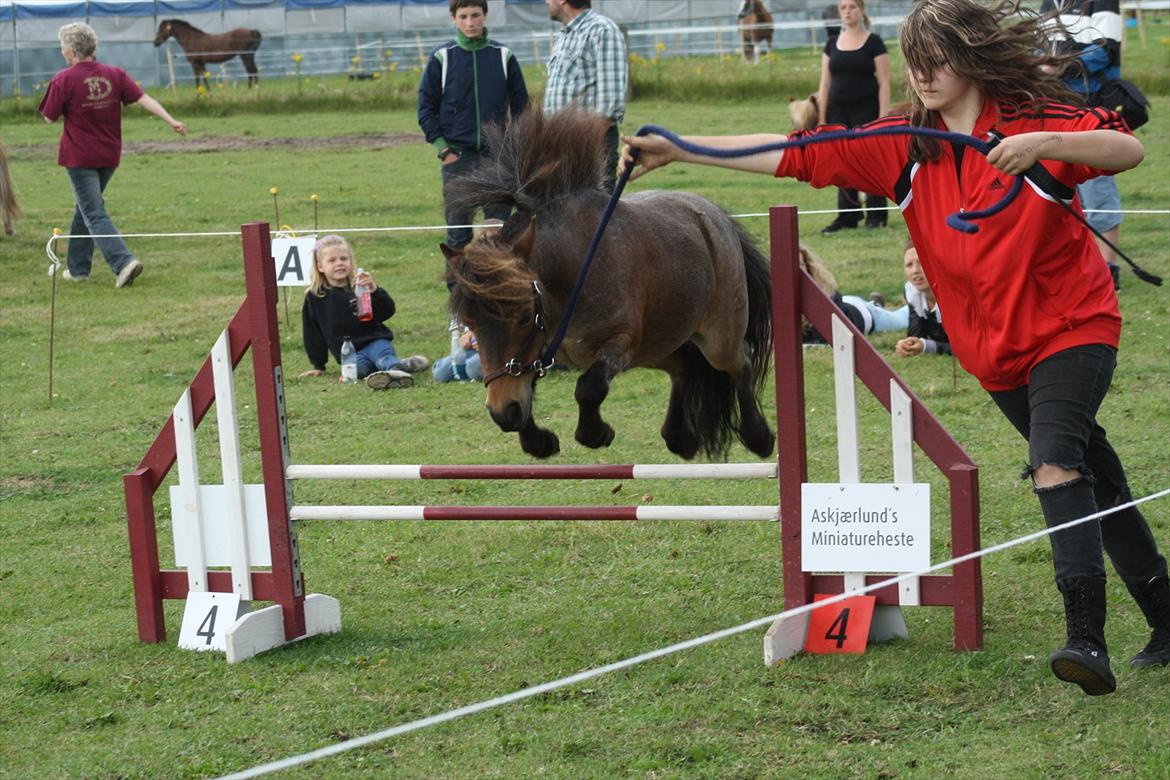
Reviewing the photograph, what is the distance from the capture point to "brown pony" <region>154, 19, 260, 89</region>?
33.0 meters

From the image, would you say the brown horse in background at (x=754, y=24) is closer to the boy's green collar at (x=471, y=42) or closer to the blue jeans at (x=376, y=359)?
the boy's green collar at (x=471, y=42)

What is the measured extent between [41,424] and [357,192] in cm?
859

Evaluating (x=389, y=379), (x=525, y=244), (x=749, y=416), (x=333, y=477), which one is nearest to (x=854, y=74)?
(x=389, y=379)

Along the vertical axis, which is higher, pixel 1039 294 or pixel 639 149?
pixel 639 149

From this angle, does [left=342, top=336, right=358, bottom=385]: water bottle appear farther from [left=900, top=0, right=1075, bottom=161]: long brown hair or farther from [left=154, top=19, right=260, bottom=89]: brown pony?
[left=154, top=19, right=260, bottom=89]: brown pony

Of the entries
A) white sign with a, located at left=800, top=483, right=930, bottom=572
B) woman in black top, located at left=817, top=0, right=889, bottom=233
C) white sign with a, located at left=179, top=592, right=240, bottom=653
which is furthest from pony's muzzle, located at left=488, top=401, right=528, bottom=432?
woman in black top, located at left=817, top=0, right=889, bottom=233

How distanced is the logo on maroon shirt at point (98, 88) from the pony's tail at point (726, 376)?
786 cm

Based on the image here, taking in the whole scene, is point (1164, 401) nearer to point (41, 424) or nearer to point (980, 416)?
point (980, 416)

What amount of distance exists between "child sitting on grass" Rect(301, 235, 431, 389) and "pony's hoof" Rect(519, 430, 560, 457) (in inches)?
169

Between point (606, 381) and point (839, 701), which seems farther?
point (606, 381)

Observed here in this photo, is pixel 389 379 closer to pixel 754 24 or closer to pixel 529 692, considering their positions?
pixel 529 692

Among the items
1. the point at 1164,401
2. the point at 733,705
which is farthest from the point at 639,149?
the point at 1164,401

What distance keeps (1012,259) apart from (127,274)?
10135mm

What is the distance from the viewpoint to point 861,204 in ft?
43.9
